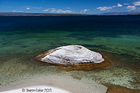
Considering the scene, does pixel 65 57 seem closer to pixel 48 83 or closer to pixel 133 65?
pixel 48 83

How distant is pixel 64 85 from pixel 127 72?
661 centimetres

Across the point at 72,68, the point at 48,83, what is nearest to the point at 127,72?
the point at 72,68

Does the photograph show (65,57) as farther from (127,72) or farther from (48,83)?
(127,72)

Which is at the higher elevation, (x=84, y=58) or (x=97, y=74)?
(x=84, y=58)

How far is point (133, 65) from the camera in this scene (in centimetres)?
1253

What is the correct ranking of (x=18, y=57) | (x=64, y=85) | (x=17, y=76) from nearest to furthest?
1. (x=64, y=85)
2. (x=17, y=76)
3. (x=18, y=57)

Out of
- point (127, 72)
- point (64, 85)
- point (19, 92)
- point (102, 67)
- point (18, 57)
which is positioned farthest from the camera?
point (18, 57)

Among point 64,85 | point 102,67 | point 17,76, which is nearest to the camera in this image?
point 64,85

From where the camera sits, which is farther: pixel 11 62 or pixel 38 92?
pixel 11 62

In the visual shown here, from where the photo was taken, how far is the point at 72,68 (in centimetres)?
1159

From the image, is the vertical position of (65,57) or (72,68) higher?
(65,57)

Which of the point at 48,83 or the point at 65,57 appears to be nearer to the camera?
Answer: the point at 48,83

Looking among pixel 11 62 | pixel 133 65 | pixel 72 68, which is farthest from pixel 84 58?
pixel 11 62

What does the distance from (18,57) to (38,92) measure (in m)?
8.58
